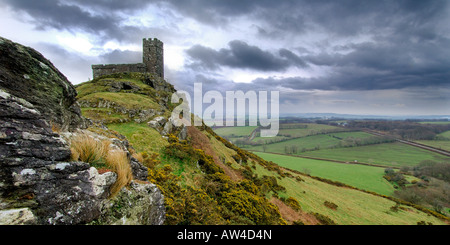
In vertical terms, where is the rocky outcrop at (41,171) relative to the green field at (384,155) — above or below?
above

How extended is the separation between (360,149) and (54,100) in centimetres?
14547

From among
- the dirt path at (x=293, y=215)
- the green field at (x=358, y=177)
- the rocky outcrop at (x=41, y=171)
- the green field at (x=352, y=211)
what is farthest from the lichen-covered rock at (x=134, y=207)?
the green field at (x=358, y=177)

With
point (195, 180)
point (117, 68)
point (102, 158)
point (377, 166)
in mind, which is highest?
point (117, 68)

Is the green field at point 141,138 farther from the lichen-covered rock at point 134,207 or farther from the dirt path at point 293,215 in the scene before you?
the dirt path at point 293,215

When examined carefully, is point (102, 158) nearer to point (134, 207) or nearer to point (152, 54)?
point (134, 207)

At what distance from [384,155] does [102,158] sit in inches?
5401

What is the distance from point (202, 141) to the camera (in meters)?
21.7

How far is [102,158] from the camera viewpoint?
17.6 ft

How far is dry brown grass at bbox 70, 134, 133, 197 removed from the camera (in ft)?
16.0

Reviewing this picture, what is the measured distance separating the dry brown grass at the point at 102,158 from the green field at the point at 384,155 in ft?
346

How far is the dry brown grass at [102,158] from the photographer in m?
4.87

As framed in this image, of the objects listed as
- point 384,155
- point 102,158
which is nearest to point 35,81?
point 102,158

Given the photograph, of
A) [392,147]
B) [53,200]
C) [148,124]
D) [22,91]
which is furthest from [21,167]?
[392,147]

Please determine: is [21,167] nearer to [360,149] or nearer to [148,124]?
[148,124]
